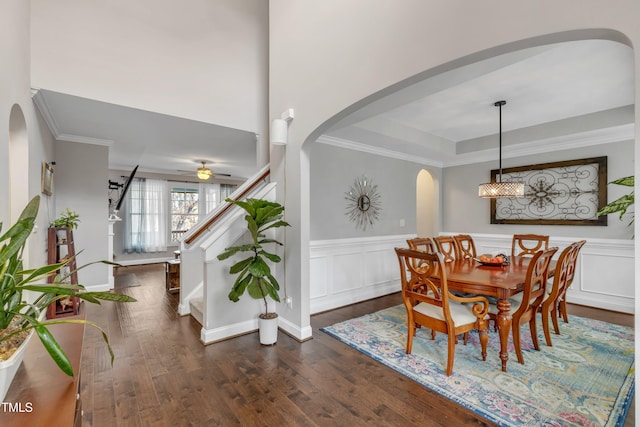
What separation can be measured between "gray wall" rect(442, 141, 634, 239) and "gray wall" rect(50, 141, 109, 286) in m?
6.00

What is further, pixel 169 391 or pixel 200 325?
pixel 200 325

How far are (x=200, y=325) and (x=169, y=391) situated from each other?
1267mm

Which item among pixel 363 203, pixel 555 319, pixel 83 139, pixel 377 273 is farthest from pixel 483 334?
pixel 83 139

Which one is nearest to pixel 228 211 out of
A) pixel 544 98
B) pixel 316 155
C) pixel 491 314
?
pixel 316 155

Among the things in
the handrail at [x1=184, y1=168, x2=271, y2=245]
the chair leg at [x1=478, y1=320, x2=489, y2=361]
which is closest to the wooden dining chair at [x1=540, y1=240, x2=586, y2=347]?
the chair leg at [x1=478, y1=320, x2=489, y2=361]

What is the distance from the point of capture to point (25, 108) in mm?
2514

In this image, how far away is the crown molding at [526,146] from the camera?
384cm

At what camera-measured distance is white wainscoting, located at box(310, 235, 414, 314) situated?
12.8 feet

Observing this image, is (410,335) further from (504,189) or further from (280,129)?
(280,129)

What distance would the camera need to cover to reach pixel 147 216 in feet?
25.4

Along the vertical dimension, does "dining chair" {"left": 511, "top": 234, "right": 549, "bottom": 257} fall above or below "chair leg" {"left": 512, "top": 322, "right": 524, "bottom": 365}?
above

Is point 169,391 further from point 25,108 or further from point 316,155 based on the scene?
point 316,155

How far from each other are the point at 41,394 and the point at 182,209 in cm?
795

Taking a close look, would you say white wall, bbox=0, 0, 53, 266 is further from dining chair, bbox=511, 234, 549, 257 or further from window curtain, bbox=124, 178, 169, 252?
dining chair, bbox=511, 234, 549, 257
